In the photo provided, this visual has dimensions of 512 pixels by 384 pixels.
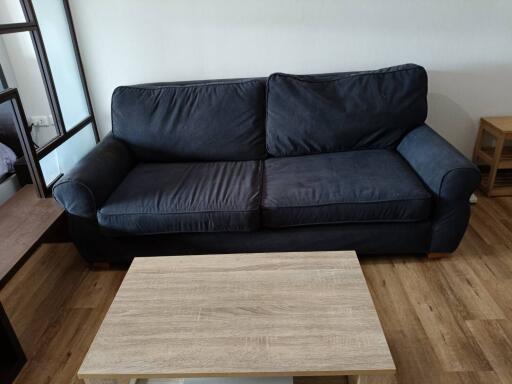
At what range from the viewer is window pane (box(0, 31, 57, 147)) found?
77.1 inches

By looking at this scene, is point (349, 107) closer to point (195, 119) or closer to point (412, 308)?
point (195, 119)

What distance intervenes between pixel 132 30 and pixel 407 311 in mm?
2231

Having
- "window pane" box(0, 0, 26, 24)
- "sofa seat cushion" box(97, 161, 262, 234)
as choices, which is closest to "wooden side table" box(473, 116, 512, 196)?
"sofa seat cushion" box(97, 161, 262, 234)

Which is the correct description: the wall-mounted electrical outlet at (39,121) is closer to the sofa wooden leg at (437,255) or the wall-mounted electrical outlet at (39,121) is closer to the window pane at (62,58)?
the window pane at (62,58)

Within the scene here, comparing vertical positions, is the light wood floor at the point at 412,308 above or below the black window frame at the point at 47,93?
below

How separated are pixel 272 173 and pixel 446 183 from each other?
0.86m

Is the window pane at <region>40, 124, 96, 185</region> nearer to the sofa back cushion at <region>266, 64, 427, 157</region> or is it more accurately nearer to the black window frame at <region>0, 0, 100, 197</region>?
the black window frame at <region>0, 0, 100, 197</region>

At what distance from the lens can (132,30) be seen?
245 centimetres

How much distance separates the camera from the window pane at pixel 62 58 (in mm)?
2219

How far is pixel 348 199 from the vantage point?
6.08 ft

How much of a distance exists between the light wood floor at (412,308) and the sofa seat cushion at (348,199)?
1.15 ft

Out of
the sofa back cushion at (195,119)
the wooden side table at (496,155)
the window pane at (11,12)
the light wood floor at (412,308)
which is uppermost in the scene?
the window pane at (11,12)

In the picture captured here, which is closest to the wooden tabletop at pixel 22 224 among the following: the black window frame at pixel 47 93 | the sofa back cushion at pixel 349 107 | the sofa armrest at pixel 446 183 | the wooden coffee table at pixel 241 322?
the black window frame at pixel 47 93

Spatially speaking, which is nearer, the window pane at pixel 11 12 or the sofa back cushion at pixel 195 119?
the window pane at pixel 11 12
